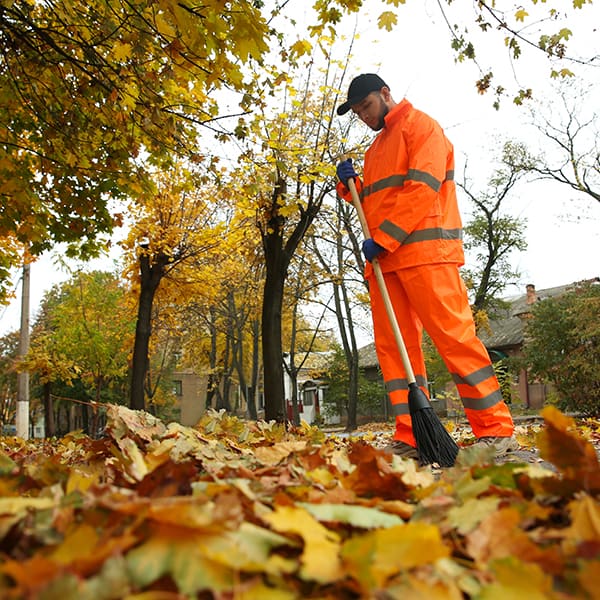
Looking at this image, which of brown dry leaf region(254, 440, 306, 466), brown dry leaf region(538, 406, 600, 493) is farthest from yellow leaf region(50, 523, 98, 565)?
brown dry leaf region(254, 440, 306, 466)

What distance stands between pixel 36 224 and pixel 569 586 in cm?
741

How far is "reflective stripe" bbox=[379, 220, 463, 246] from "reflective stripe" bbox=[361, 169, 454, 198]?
0.28m

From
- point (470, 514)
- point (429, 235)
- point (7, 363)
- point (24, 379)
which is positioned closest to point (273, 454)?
point (470, 514)

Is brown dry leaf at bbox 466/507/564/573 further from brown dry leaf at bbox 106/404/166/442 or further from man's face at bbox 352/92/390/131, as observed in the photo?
man's face at bbox 352/92/390/131

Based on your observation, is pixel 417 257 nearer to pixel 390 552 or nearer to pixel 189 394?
pixel 390 552

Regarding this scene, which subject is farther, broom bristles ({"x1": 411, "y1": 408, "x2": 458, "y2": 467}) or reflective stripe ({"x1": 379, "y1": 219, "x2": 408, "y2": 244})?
reflective stripe ({"x1": 379, "y1": 219, "x2": 408, "y2": 244})

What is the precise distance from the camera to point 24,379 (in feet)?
61.6

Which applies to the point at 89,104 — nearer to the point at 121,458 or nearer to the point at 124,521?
the point at 121,458

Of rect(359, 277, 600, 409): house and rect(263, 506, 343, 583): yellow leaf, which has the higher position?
rect(359, 277, 600, 409): house

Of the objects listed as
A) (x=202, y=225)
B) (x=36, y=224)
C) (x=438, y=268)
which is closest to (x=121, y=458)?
(x=438, y=268)

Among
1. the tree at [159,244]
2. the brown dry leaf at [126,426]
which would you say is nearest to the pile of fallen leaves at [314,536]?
the brown dry leaf at [126,426]

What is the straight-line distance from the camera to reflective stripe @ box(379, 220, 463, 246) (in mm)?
3846

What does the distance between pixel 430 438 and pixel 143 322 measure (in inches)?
511

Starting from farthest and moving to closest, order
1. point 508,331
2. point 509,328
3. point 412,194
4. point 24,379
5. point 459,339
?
→ point 509,328
point 508,331
point 24,379
point 412,194
point 459,339
